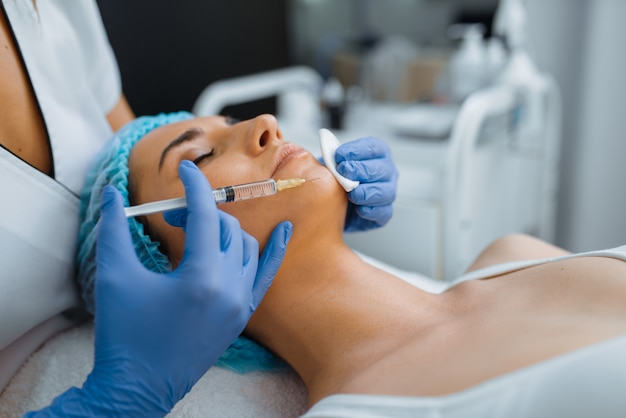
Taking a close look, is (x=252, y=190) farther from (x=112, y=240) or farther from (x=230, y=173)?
(x=112, y=240)

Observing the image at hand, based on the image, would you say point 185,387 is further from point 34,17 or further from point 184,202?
point 34,17

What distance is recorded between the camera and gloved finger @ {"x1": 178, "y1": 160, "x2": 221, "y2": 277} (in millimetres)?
752

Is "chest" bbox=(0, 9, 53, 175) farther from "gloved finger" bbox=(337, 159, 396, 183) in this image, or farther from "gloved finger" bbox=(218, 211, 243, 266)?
"gloved finger" bbox=(337, 159, 396, 183)

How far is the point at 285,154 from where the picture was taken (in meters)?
0.97

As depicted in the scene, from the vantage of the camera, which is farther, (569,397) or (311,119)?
(311,119)

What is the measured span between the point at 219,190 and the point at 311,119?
1.43 meters

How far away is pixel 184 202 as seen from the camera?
0.83 metres

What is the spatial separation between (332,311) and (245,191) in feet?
0.81

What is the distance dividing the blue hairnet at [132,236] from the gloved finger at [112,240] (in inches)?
7.5

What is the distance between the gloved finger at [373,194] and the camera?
41.8 inches

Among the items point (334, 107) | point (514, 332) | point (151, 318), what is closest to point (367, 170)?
point (514, 332)

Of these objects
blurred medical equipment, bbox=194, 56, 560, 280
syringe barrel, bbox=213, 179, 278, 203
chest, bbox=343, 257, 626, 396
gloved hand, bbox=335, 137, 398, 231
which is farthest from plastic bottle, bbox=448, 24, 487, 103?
syringe barrel, bbox=213, 179, 278, 203

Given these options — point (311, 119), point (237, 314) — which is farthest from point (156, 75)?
point (237, 314)

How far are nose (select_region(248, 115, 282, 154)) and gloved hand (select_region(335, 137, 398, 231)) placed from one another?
0.15 metres
